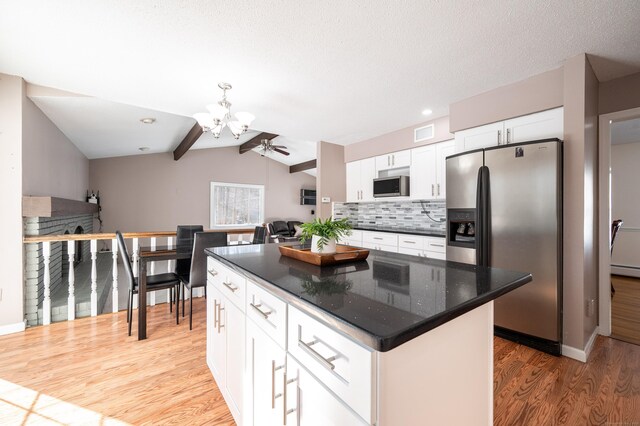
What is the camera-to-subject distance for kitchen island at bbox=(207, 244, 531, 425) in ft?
2.23

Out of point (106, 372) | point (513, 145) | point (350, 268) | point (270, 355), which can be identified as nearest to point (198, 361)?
point (106, 372)

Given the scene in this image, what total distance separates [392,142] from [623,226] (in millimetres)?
4317

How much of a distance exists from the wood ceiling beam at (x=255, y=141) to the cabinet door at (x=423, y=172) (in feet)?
10.3

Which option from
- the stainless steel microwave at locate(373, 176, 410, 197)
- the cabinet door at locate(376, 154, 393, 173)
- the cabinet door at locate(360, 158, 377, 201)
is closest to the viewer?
the stainless steel microwave at locate(373, 176, 410, 197)

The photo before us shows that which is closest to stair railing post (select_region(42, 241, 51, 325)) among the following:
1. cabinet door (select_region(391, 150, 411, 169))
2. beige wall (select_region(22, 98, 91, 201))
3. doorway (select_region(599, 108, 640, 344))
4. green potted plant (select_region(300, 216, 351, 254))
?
beige wall (select_region(22, 98, 91, 201))

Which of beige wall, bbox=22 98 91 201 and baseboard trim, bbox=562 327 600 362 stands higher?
beige wall, bbox=22 98 91 201

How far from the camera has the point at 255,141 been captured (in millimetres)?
6773

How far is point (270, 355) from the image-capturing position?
1.08 m

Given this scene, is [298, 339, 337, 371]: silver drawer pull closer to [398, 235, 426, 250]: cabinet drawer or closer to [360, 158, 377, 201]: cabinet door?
[398, 235, 426, 250]: cabinet drawer

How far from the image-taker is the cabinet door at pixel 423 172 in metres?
3.67

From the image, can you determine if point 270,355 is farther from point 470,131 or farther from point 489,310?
point 470,131

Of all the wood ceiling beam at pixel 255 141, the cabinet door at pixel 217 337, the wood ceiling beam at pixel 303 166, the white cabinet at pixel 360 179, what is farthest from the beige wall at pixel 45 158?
the wood ceiling beam at pixel 303 166

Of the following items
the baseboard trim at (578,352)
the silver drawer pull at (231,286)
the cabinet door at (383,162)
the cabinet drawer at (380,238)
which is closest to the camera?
the silver drawer pull at (231,286)

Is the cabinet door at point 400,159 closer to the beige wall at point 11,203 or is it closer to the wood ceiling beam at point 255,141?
the wood ceiling beam at point 255,141
